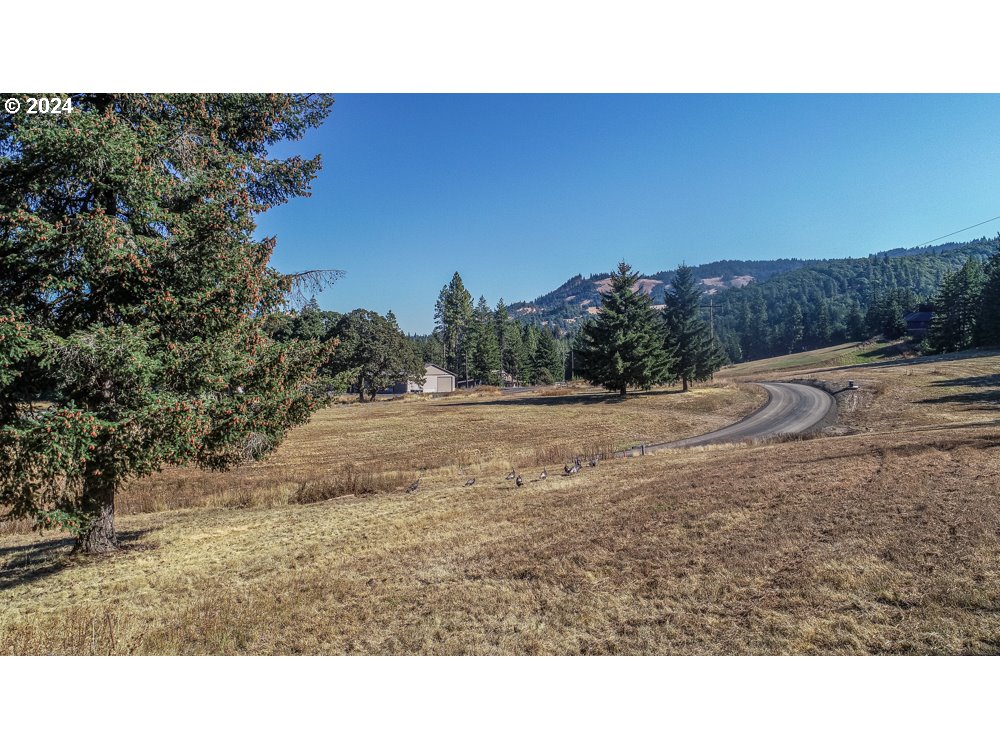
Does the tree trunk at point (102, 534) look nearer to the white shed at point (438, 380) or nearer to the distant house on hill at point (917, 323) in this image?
the white shed at point (438, 380)

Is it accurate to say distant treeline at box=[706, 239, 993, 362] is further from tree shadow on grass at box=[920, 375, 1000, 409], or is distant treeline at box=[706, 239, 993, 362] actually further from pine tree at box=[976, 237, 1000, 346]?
tree shadow on grass at box=[920, 375, 1000, 409]

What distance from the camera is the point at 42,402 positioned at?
7480 millimetres

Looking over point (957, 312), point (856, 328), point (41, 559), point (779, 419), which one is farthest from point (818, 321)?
point (41, 559)

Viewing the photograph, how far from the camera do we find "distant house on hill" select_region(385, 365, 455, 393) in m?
63.6

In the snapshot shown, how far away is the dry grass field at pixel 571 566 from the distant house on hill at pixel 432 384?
48.0 meters

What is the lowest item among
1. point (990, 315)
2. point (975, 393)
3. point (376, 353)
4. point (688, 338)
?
point (975, 393)

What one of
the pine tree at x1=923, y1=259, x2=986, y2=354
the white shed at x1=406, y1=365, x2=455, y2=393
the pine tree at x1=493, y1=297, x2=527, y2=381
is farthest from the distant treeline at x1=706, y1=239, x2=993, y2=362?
the white shed at x1=406, y1=365, x2=455, y2=393

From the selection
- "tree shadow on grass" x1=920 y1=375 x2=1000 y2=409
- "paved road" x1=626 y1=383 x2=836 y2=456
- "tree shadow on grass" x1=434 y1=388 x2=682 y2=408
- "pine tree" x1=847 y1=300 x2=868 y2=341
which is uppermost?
"pine tree" x1=847 y1=300 x2=868 y2=341

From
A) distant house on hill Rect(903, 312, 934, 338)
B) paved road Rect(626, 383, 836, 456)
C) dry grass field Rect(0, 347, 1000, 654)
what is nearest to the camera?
dry grass field Rect(0, 347, 1000, 654)

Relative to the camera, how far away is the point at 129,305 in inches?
280

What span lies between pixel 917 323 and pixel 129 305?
10623cm

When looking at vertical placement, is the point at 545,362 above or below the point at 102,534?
above

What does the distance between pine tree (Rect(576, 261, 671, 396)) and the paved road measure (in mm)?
10192

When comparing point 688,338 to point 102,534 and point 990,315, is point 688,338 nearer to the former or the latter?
point 990,315
